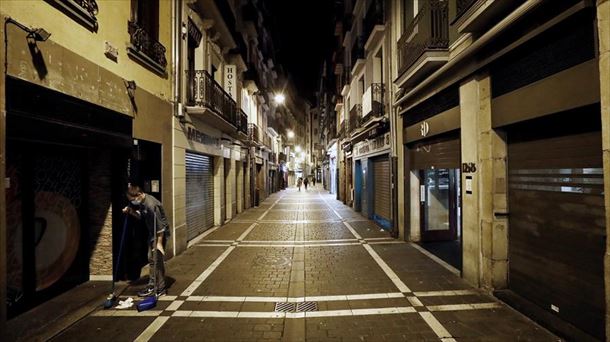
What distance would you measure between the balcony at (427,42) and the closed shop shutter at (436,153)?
1.76 m

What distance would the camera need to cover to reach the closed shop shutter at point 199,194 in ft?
31.9

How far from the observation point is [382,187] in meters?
12.4

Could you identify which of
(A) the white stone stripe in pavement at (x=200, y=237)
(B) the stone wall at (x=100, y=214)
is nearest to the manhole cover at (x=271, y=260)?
(A) the white stone stripe in pavement at (x=200, y=237)

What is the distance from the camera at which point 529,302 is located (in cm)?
457

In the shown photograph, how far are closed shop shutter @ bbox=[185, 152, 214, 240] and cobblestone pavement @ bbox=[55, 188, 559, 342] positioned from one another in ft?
6.15

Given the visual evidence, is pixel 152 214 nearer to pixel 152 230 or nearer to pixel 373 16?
pixel 152 230

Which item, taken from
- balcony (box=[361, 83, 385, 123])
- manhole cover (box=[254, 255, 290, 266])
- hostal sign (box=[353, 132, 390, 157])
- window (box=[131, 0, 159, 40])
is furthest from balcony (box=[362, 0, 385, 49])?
manhole cover (box=[254, 255, 290, 266])

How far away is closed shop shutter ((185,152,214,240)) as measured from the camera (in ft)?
31.9

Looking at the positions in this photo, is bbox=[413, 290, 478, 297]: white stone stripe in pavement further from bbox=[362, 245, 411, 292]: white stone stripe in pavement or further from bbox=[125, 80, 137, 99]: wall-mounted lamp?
bbox=[125, 80, 137, 99]: wall-mounted lamp

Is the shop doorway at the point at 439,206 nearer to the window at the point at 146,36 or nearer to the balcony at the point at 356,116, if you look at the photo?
the balcony at the point at 356,116

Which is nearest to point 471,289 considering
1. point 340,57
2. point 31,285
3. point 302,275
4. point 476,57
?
point 302,275

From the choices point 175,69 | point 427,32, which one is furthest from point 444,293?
point 175,69

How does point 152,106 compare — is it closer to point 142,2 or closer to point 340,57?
point 142,2

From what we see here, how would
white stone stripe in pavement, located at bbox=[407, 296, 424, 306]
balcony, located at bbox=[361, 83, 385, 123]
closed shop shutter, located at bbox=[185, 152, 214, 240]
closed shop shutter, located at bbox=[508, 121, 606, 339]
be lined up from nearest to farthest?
1. closed shop shutter, located at bbox=[508, 121, 606, 339]
2. white stone stripe in pavement, located at bbox=[407, 296, 424, 306]
3. closed shop shutter, located at bbox=[185, 152, 214, 240]
4. balcony, located at bbox=[361, 83, 385, 123]
